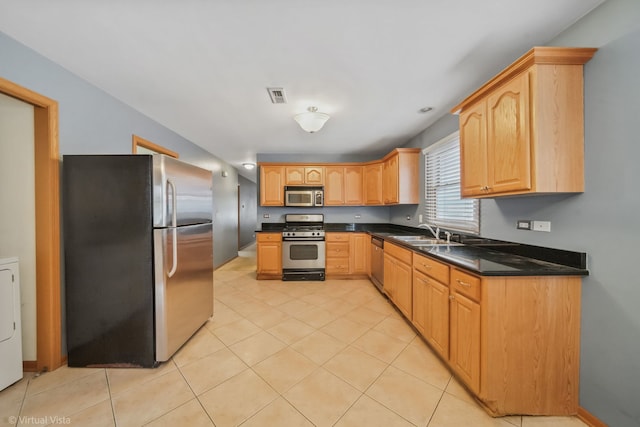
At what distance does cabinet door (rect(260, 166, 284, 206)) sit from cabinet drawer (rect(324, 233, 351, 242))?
45.5 inches

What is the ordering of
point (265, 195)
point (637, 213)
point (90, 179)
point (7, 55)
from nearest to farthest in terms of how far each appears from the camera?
1. point (637, 213)
2. point (7, 55)
3. point (90, 179)
4. point (265, 195)

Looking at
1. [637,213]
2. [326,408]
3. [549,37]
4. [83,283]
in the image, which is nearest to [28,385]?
[83,283]

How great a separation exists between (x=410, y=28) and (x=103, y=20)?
6.43 feet

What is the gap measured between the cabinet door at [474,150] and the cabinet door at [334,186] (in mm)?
2725

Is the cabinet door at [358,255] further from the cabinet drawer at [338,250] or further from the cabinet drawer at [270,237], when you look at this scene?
the cabinet drawer at [270,237]

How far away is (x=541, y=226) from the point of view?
1698 mm

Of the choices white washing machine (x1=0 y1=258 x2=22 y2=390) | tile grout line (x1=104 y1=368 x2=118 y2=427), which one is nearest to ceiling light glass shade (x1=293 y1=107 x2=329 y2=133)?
white washing machine (x1=0 y1=258 x2=22 y2=390)

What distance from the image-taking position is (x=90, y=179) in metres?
1.87

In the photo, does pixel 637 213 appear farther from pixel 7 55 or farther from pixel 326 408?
pixel 7 55

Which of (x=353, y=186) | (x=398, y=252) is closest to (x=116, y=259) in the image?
(x=398, y=252)

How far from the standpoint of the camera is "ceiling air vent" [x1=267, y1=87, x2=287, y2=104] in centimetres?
225

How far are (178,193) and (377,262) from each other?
2.89 meters

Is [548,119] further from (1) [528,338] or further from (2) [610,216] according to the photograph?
(1) [528,338]

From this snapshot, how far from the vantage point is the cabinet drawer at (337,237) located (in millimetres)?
4289
